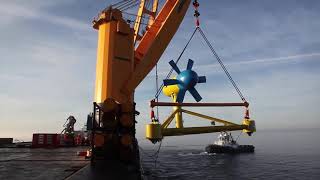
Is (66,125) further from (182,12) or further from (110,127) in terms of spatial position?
(110,127)

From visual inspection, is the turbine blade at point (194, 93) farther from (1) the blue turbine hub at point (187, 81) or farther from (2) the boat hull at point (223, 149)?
(2) the boat hull at point (223, 149)

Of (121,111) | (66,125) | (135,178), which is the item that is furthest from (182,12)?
(66,125)

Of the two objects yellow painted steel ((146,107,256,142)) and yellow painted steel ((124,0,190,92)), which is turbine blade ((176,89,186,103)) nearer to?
yellow painted steel ((146,107,256,142))

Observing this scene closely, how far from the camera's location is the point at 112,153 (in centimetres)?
1862

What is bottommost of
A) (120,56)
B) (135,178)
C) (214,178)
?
(214,178)

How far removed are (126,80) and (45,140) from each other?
2428cm

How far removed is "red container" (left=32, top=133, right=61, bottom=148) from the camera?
40.7 m

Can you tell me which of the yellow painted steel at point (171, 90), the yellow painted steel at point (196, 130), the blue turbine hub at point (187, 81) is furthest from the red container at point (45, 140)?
the yellow painted steel at point (196, 130)

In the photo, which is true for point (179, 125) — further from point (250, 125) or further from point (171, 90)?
point (250, 125)

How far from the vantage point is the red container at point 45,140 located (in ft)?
134

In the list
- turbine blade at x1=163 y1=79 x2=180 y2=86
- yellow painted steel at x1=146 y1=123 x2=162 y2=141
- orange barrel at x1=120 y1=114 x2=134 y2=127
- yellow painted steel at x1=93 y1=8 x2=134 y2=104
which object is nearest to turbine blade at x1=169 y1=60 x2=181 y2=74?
turbine blade at x1=163 y1=79 x2=180 y2=86

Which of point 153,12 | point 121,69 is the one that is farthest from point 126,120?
point 153,12

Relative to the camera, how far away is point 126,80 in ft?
76.3

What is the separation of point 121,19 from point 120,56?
3.24m
